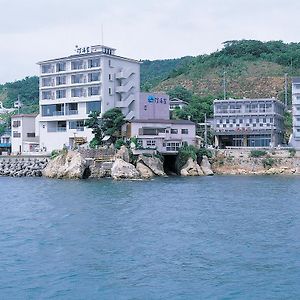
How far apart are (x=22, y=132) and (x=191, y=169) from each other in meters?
27.4

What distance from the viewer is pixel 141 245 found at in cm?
2680

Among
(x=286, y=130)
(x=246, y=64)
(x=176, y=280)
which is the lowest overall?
(x=176, y=280)

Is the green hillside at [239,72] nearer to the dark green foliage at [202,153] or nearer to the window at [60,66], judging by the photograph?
the window at [60,66]

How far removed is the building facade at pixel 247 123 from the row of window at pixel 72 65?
18330 mm

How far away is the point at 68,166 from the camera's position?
206 ft

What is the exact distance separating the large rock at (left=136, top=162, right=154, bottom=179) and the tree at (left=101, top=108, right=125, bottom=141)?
5584 mm

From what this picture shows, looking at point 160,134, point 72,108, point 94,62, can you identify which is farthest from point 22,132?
point 160,134

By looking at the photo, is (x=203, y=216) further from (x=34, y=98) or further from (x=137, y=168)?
(x=34, y=98)

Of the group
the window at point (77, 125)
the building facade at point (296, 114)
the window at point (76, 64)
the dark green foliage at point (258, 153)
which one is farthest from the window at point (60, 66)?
the building facade at point (296, 114)

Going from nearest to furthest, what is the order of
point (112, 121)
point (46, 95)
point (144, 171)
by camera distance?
point (144, 171)
point (112, 121)
point (46, 95)

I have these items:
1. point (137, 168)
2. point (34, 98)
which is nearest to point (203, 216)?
Answer: point (137, 168)

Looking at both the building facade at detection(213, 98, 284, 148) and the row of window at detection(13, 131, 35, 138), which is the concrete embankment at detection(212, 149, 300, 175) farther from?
the row of window at detection(13, 131, 35, 138)

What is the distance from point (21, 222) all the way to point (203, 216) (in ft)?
34.0

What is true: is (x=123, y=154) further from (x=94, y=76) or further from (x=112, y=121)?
(x=94, y=76)
